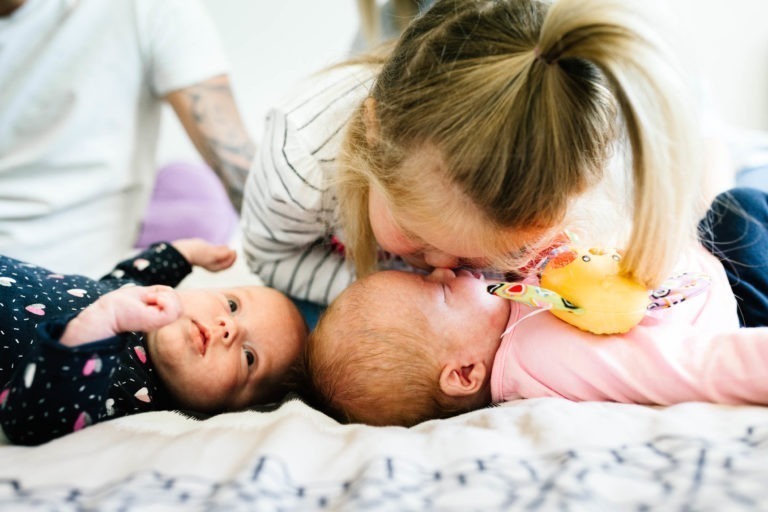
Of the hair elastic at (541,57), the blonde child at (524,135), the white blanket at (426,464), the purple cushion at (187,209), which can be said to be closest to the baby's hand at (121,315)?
the white blanket at (426,464)

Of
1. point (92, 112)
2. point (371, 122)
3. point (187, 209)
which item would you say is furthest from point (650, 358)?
point (187, 209)

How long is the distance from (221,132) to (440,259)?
745 millimetres

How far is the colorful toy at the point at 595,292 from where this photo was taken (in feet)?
2.69

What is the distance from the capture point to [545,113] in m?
0.72

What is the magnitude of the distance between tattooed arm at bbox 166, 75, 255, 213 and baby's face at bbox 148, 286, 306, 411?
46cm

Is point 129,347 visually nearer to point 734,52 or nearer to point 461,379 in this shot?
point 461,379

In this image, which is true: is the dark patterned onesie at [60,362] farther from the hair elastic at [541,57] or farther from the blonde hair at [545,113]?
the hair elastic at [541,57]

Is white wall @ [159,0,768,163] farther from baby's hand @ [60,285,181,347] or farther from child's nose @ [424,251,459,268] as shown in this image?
baby's hand @ [60,285,181,347]

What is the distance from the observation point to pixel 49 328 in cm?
75

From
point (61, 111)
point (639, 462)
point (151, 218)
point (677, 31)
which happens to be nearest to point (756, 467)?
point (639, 462)

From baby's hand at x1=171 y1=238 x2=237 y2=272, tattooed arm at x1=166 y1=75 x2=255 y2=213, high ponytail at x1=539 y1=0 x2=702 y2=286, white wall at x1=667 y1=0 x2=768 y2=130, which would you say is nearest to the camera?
high ponytail at x1=539 y1=0 x2=702 y2=286

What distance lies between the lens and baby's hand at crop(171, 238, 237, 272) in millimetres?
1305

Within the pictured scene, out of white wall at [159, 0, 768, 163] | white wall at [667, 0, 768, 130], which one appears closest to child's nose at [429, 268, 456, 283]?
white wall at [159, 0, 768, 163]

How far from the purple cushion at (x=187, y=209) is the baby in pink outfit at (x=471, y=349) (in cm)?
93
